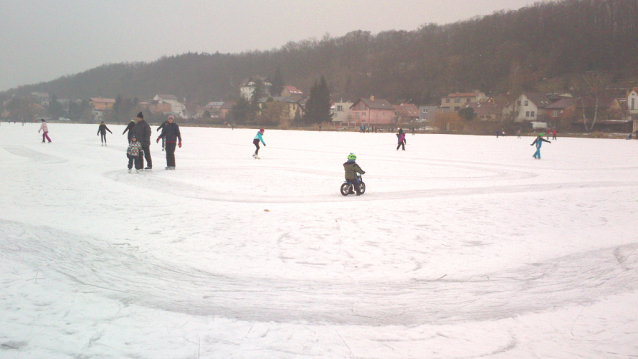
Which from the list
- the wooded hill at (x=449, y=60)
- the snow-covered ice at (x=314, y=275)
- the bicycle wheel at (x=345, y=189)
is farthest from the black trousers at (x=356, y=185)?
the wooded hill at (x=449, y=60)

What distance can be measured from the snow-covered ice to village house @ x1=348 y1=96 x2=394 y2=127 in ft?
279

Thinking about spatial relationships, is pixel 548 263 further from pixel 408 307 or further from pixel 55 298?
pixel 55 298

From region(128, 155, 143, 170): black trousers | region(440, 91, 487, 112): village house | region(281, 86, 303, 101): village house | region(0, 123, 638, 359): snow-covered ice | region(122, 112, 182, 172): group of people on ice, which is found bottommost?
region(0, 123, 638, 359): snow-covered ice

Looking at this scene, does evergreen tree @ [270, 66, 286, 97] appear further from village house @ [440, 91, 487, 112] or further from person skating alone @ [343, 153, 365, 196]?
person skating alone @ [343, 153, 365, 196]

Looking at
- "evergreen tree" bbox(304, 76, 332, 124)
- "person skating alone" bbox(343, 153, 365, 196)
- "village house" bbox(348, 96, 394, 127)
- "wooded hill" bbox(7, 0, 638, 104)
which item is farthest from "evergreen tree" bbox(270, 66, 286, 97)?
"person skating alone" bbox(343, 153, 365, 196)

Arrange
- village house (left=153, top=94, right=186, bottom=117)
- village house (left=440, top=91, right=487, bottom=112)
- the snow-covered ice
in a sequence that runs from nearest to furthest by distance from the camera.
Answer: the snow-covered ice < village house (left=440, top=91, right=487, bottom=112) < village house (left=153, top=94, right=186, bottom=117)

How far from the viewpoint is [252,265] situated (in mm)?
4930

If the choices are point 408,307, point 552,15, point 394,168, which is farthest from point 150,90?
point 408,307

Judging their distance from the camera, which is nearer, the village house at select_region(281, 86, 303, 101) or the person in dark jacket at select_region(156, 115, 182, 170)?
Answer: the person in dark jacket at select_region(156, 115, 182, 170)

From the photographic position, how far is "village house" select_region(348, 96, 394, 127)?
307 feet

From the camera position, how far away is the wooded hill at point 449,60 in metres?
94.6

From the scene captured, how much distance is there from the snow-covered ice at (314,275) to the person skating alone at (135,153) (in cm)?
361

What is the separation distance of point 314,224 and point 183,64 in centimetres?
17985

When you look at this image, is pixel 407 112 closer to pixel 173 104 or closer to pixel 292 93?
pixel 292 93
